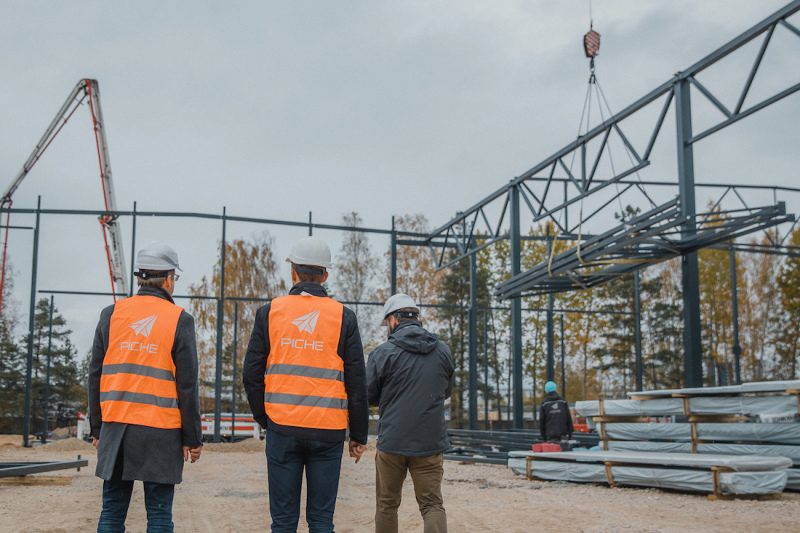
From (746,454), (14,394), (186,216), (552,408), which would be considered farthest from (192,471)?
(14,394)

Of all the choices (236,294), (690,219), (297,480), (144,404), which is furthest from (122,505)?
(236,294)

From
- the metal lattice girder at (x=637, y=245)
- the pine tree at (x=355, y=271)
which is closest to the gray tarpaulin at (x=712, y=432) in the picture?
the metal lattice girder at (x=637, y=245)

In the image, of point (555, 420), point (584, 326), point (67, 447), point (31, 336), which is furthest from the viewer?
point (584, 326)

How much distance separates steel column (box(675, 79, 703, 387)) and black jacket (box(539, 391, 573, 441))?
228cm

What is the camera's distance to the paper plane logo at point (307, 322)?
3850 millimetres

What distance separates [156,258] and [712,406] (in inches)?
330

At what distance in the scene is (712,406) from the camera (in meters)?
9.90

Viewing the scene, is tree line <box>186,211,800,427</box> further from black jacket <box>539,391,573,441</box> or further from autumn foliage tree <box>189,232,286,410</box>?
black jacket <box>539,391,573,441</box>

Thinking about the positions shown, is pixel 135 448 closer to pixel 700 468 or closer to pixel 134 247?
pixel 700 468

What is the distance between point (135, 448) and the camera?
3697mm

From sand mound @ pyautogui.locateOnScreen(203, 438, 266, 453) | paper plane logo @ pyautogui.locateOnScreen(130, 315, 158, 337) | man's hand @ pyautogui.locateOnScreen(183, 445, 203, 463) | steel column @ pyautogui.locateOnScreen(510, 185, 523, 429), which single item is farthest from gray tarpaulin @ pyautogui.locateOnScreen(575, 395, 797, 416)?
sand mound @ pyautogui.locateOnScreen(203, 438, 266, 453)

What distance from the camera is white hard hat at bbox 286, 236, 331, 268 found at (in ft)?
13.4

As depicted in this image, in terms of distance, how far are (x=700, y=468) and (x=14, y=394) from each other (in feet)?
87.9

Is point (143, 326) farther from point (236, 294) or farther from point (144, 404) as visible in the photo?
point (236, 294)
